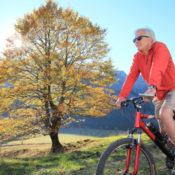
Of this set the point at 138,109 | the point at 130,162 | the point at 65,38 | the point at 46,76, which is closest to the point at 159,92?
the point at 138,109

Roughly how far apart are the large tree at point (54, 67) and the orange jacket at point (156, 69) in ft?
26.1

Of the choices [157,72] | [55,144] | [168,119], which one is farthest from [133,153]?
[55,144]

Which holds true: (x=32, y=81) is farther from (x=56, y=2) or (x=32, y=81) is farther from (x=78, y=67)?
(x=56, y=2)

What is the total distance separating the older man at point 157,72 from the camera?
223 centimetres

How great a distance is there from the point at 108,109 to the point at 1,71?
653 centimetres

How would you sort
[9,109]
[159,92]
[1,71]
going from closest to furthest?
[159,92], [1,71], [9,109]

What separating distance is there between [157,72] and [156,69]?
0.04m

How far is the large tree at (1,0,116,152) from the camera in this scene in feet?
36.3

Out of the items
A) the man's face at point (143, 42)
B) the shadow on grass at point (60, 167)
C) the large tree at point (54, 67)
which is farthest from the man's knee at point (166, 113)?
the large tree at point (54, 67)

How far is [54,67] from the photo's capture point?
36.0ft

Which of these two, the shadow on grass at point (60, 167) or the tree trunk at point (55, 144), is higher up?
the shadow on grass at point (60, 167)

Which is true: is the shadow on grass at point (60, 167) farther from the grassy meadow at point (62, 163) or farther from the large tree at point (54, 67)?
the large tree at point (54, 67)

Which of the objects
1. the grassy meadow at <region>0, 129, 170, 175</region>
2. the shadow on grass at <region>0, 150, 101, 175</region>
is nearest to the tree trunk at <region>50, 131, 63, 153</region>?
the grassy meadow at <region>0, 129, 170, 175</region>

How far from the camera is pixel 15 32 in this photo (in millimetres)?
11766
